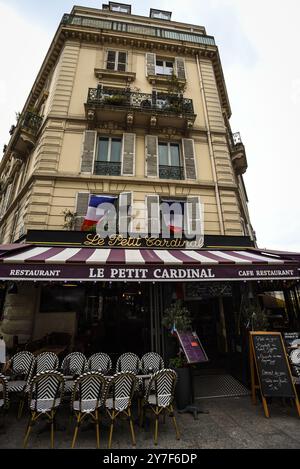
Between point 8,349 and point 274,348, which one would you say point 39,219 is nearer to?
point 8,349

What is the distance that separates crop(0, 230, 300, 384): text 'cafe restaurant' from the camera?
5172 millimetres

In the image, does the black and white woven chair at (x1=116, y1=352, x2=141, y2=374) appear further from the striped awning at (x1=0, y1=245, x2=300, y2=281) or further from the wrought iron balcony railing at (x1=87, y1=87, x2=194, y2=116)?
the wrought iron balcony railing at (x1=87, y1=87, x2=194, y2=116)

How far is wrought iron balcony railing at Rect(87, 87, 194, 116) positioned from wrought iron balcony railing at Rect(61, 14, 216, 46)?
14.5 ft

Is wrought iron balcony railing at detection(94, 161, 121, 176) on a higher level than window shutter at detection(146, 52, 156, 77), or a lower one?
lower

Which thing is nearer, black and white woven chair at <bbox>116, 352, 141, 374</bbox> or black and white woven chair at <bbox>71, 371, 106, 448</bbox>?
black and white woven chair at <bbox>71, 371, 106, 448</bbox>

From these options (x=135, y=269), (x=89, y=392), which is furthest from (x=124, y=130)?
(x=89, y=392)

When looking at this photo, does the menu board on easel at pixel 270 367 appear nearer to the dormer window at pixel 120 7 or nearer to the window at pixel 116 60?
the window at pixel 116 60

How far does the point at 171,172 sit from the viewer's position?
31.5 ft

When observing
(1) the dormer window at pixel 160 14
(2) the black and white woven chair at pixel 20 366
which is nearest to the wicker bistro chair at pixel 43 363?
(2) the black and white woven chair at pixel 20 366

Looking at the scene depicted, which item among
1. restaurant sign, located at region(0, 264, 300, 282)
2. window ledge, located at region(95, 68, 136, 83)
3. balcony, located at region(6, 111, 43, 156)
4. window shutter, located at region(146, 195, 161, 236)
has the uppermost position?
window ledge, located at region(95, 68, 136, 83)

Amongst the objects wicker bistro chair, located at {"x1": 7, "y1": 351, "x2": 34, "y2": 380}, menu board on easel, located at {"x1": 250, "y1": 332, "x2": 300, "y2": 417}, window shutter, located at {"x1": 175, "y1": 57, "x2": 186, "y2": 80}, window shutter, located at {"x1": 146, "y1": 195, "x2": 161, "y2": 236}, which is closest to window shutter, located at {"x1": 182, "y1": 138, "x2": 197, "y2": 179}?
window shutter, located at {"x1": 146, "y1": 195, "x2": 161, "y2": 236}

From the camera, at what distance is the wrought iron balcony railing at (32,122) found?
10.4 m

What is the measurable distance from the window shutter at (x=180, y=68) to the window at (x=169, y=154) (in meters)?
4.18

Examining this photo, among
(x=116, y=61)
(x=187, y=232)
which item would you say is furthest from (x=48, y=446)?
(x=116, y=61)
